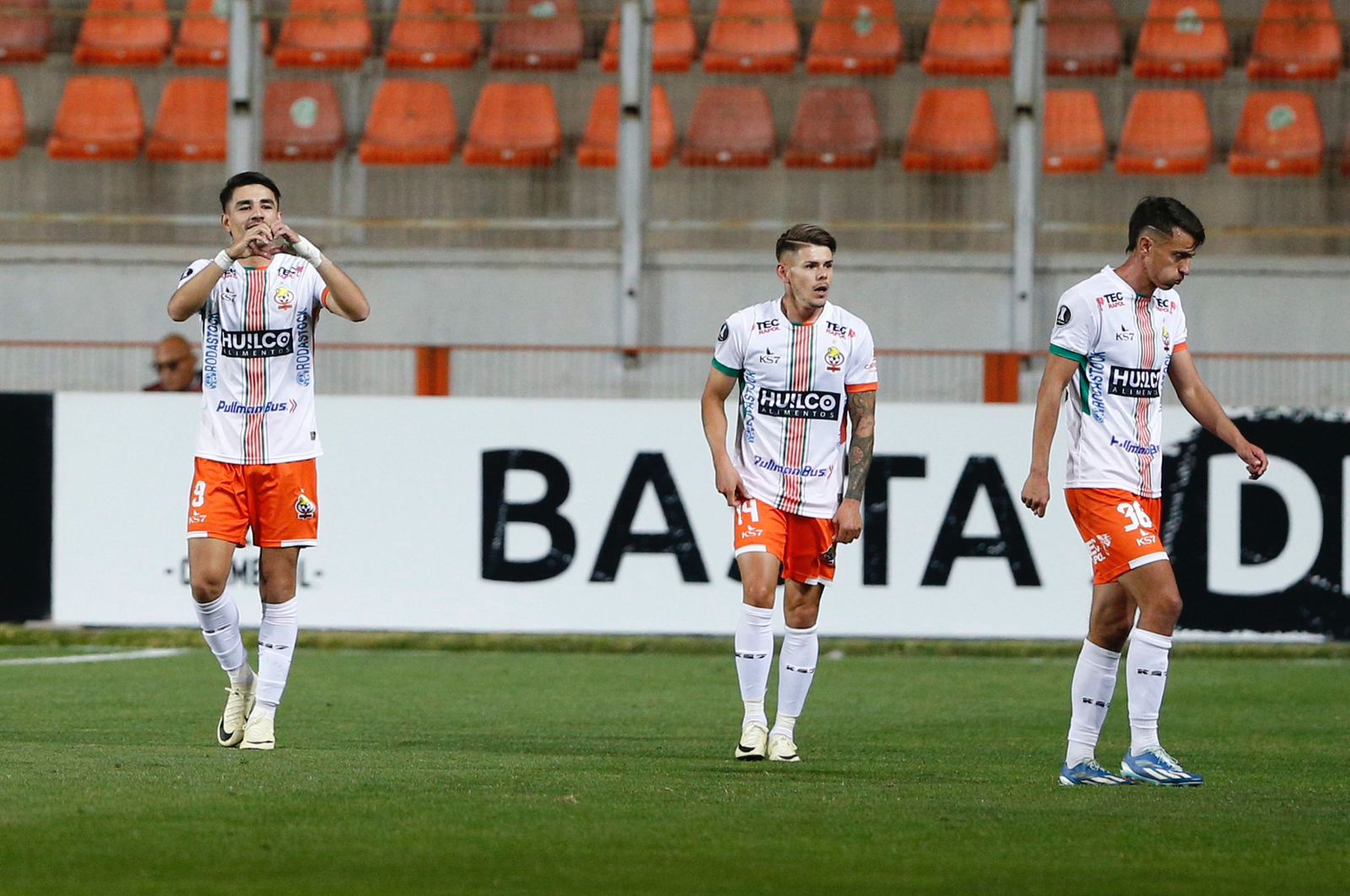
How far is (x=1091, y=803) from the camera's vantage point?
21.7 ft

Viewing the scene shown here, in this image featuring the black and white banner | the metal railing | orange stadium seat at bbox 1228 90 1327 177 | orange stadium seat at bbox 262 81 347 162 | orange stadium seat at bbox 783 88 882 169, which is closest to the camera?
the black and white banner

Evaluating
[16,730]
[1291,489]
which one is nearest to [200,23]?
[1291,489]

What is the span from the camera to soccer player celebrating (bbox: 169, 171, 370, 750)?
801 cm

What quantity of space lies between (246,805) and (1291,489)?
8853 millimetres

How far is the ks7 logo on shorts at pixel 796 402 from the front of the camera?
8086mm

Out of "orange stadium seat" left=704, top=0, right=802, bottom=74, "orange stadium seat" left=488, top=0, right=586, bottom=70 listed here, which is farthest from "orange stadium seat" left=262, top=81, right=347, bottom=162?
"orange stadium seat" left=704, top=0, right=802, bottom=74

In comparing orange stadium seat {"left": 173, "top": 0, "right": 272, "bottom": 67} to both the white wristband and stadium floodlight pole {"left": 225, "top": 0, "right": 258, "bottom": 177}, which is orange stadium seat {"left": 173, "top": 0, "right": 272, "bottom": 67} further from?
the white wristband

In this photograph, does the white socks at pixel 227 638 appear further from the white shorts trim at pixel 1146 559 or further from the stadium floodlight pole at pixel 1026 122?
the stadium floodlight pole at pixel 1026 122

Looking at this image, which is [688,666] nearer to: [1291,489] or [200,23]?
[1291,489]

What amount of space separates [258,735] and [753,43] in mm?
13384

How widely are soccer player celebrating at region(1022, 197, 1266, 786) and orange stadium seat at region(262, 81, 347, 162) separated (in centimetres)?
1359

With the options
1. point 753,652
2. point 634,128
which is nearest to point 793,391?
point 753,652

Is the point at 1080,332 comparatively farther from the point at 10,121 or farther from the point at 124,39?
the point at 124,39

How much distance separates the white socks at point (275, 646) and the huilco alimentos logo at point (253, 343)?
Answer: 0.96 metres
